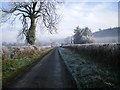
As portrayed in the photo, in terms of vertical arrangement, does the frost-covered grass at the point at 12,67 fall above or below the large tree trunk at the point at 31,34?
below

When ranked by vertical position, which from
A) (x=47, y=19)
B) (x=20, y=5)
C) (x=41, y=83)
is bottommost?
(x=41, y=83)

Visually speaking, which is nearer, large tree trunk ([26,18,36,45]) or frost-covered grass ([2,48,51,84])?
frost-covered grass ([2,48,51,84])

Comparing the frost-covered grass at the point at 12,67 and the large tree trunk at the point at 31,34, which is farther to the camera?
the large tree trunk at the point at 31,34

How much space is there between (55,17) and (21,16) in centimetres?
696

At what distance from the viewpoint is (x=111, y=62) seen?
36.5 feet

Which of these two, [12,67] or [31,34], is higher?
[31,34]

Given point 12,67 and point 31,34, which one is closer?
point 12,67

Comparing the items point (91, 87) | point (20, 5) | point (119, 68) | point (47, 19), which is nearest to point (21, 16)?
point (20, 5)

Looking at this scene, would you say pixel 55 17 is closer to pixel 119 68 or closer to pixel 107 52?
pixel 107 52

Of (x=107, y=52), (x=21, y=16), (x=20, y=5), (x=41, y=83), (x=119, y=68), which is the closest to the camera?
(x=41, y=83)

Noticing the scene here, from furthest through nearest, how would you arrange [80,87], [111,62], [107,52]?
[107,52], [111,62], [80,87]

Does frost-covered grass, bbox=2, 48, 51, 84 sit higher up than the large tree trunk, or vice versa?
the large tree trunk

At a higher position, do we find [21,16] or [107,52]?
[21,16]

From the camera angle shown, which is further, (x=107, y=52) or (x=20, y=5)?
(x=20, y=5)
